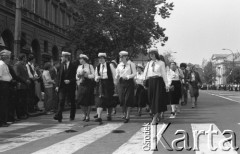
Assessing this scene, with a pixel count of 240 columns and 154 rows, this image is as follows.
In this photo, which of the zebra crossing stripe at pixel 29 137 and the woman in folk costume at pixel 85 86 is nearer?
the zebra crossing stripe at pixel 29 137

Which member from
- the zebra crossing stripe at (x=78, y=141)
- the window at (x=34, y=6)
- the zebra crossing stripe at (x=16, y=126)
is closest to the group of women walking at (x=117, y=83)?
the zebra crossing stripe at (x=78, y=141)

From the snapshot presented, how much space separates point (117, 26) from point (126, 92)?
13.7 m

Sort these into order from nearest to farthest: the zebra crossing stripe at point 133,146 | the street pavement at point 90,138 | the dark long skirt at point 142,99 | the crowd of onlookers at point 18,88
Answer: the zebra crossing stripe at point 133,146 < the street pavement at point 90,138 < the crowd of onlookers at point 18,88 < the dark long skirt at point 142,99

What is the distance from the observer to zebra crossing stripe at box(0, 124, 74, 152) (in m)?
7.00

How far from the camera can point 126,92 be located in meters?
10.7

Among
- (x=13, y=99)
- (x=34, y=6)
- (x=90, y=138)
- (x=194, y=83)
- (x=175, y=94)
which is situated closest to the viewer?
(x=90, y=138)

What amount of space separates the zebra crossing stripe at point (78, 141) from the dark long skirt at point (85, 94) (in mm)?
1692

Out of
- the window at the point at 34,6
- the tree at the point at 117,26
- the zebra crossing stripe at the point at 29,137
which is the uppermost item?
the window at the point at 34,6

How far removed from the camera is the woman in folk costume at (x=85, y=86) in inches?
432

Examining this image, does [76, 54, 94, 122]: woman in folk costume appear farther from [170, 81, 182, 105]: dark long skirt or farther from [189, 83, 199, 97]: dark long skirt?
[189, 83, 199, 97]: dark long skirt

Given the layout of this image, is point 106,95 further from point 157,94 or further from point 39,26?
point 39,26

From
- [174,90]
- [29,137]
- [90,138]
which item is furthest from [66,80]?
[174,90]

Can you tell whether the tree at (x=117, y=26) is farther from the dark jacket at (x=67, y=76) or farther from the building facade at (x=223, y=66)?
the building facade at (x=223, y=66)

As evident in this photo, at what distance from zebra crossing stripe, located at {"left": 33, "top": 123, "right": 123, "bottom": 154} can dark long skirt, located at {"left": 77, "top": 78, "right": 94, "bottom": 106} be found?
169cm
